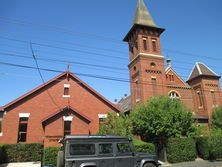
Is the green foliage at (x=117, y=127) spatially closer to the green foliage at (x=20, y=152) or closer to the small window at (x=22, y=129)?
the green foliage at (x=20, y=152)

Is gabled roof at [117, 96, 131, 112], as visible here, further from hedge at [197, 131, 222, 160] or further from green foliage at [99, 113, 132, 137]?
hedge at [197, 131, 222, 160]

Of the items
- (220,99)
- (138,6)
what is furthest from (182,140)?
(138,6)


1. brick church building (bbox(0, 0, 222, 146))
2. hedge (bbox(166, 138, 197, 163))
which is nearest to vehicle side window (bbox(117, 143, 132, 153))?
brick church building (bbox(0, 0, 222, 146))

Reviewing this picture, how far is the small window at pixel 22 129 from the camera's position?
26.9 metres

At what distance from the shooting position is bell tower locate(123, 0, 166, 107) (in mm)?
36500

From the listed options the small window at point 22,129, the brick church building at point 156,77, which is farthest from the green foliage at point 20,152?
the brick church building at point 156,77

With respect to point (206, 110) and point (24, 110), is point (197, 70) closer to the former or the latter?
point (206, 110)

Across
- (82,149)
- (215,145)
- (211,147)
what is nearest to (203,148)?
(211,147)

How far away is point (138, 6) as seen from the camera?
44.1m

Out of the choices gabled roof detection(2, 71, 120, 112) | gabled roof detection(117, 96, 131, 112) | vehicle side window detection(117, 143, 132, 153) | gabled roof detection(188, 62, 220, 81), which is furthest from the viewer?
gabled roof detection(188, 62, 220, 81)

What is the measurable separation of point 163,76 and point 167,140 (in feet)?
51.6

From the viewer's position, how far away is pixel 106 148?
12.6 metres

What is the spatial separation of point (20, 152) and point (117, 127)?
10409mm

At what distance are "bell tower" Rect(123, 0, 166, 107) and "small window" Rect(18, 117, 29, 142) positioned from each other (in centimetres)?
1683
